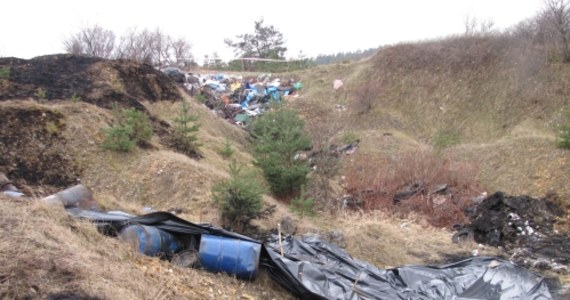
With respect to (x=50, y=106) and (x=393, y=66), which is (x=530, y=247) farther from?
(x=393, y=66)

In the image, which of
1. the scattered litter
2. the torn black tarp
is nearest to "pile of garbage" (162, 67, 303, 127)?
the torn black tarp

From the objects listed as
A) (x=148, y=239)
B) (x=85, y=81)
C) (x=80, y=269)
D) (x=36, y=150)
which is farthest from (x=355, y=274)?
(x=85, y=81)

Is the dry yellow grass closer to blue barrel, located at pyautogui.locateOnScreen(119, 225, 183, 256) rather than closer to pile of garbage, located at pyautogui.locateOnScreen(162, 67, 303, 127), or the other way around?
blue barrel, located at pyautogui.locateOnScreen(119, 225, 183, 256)

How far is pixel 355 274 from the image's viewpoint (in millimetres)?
5598

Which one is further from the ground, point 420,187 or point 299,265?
point 299,265

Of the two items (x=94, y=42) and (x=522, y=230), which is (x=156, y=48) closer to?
(x=94, y=42)

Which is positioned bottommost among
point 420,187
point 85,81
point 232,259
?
point 420,187

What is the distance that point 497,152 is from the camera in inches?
604

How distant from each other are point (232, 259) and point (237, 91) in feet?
62.2

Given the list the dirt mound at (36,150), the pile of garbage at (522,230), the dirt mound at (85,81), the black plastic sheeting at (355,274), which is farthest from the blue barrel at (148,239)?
the dirt mound at (85,81)

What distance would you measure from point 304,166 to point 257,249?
17.1 ft

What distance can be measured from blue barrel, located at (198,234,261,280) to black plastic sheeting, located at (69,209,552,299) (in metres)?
0.18

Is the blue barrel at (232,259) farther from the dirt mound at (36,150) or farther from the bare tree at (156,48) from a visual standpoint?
the bare tree at (156,48)

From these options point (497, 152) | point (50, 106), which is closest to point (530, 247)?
point (497, 152)
